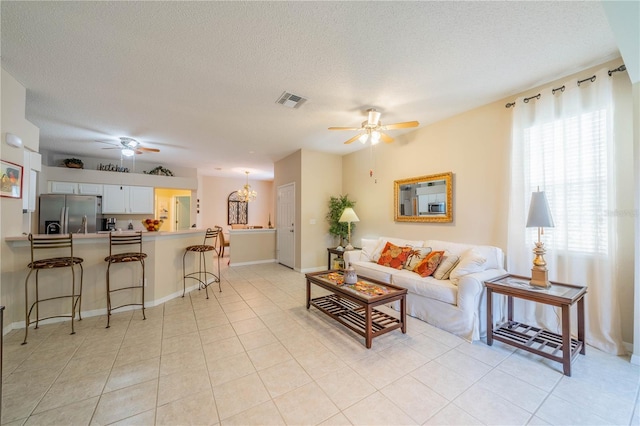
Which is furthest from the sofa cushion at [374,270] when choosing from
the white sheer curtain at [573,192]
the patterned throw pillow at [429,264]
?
the white sheer curtain at [573,192]

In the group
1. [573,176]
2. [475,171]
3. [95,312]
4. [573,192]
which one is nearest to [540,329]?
[573,192]

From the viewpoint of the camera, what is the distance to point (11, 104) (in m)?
2.58

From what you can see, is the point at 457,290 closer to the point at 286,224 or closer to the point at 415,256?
the point at 415,256

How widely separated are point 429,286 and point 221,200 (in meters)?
7.97

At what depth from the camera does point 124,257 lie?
9.96ft

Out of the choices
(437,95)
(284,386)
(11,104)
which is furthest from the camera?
(437,95)

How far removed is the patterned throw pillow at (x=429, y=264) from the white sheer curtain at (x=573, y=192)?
807 mm

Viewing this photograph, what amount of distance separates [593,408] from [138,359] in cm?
352

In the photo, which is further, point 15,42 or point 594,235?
point 594,235

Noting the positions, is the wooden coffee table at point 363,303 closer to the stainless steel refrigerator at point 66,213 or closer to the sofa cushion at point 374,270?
the sofa cushion at point 374,270

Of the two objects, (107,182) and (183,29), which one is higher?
(183,29)

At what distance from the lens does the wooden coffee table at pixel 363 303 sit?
8.11 ft

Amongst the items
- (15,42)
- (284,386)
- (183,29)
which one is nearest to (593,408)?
(284,386)

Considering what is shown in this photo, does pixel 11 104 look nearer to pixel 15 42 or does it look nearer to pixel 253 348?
pixel 15 42
